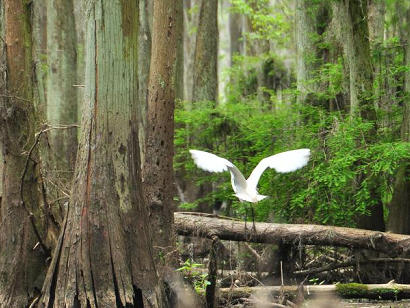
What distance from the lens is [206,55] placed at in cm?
1823

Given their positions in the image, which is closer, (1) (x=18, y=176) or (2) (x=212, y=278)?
(2) (x=212, y=278)

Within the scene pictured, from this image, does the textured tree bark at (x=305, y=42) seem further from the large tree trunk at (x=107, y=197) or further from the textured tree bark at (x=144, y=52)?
the large tree trunk at (x=107, y=197)

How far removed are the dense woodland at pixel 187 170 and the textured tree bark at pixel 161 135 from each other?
24mm

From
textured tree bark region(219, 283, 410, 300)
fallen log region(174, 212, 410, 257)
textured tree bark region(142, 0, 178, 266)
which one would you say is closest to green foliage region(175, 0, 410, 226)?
fallen log region(174, 212, 410, 257)

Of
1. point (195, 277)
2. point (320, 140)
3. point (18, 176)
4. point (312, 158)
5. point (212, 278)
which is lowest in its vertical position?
point (195, 277)

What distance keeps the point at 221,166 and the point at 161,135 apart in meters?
1.27

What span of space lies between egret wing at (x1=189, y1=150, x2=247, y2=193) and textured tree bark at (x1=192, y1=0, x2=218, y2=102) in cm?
823

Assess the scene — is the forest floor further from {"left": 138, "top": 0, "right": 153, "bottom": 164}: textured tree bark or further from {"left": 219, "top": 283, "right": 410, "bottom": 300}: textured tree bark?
{"left": 138, "top": 0, "right": 153, "bottom": 164}: textured tree bark

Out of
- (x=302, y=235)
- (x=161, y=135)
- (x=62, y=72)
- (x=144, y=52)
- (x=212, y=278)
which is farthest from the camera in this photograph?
(x=62, y=72)

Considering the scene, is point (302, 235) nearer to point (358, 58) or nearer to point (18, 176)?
point (358, 58)

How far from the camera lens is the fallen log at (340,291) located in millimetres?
9188

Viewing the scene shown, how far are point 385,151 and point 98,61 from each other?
585 cm

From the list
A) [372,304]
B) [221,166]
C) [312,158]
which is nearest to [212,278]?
[221,166]

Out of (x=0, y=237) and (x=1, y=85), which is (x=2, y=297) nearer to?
(x=0, y=237)
